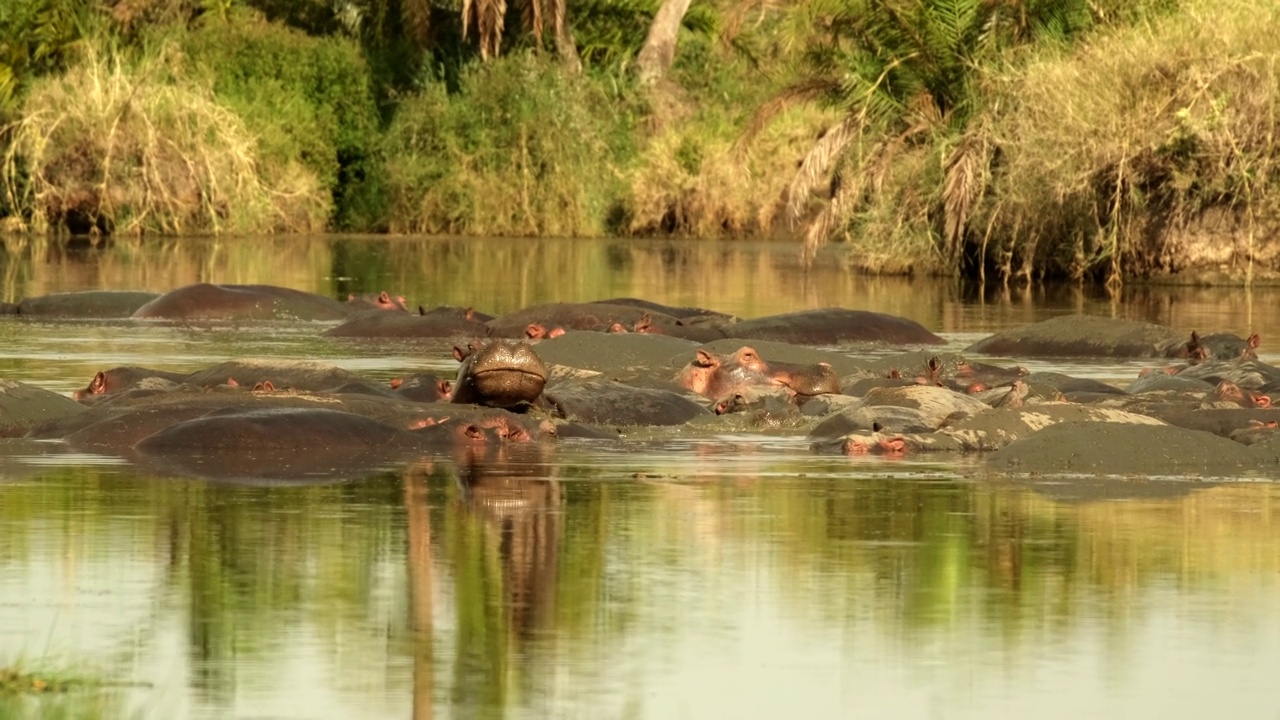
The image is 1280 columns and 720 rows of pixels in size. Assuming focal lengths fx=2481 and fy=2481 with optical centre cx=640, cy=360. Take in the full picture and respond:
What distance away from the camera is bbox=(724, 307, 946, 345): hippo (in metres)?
18.3

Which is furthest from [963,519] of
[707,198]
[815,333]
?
[707,198]

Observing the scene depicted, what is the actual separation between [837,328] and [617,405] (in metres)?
6.74

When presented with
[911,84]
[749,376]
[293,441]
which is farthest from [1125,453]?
[911,84]

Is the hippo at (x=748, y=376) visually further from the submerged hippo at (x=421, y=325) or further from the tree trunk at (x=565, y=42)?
the tree trunk at (x=565, y=42)

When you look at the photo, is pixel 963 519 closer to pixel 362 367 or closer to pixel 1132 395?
pixel 1132 395

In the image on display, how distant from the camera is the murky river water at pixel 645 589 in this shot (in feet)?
18.6

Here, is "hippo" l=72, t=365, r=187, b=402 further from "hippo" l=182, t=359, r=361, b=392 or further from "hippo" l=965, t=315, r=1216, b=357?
"hippo" l=965, t=315, r=1216, b=357

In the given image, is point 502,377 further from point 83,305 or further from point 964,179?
point 964,179

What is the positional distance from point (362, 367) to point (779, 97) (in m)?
17.4

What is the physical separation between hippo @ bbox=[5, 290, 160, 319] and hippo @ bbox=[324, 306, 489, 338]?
281 centimetres

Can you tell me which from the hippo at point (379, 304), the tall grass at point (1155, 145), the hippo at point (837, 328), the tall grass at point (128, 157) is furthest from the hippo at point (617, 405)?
the tall grass at point (128, 157)

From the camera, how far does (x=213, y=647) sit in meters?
6.06

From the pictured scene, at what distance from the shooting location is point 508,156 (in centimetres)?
4662

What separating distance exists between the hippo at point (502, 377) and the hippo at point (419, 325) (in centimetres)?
735
